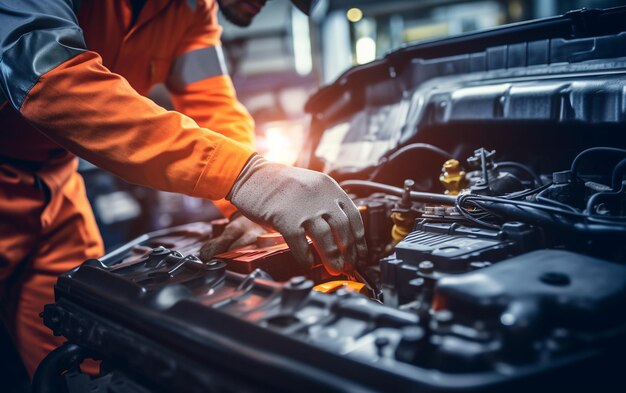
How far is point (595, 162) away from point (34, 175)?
6.04ft

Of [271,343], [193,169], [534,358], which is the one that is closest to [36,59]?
[193,169]

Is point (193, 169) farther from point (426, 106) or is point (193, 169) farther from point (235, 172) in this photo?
point (426, 106)

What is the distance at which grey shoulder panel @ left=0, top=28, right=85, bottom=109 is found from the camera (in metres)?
1.07

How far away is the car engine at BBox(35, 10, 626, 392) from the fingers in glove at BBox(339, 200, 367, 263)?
2.7 inches

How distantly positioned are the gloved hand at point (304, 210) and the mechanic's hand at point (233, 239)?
0.15 m

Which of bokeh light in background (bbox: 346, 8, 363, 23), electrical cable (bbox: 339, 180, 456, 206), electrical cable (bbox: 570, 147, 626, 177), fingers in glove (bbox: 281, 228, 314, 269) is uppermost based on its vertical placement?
bokeh light in background (bbox: 346, 8, 363, 23)

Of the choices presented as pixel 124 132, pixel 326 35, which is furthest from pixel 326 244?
pixel 326 35

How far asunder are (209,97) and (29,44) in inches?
37.0

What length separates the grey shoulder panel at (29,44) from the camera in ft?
3.52

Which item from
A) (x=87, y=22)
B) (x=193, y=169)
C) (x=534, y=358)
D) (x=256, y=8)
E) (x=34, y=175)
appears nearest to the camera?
(x=534, y=358)

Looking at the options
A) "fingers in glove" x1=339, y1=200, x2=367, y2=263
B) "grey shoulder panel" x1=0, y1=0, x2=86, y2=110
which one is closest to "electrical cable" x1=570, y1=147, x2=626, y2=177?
"fingers in glove" x1=339, y1=200, x2=367, y2=263

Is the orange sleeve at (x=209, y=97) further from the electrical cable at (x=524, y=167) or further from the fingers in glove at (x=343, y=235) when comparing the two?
the electrical cable at (x=524, y=167)

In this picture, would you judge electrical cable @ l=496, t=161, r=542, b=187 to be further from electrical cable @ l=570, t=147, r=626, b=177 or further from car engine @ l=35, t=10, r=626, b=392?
electrical cable @ l=570, t=147, r=626, b=177

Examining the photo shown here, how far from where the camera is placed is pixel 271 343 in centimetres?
66
